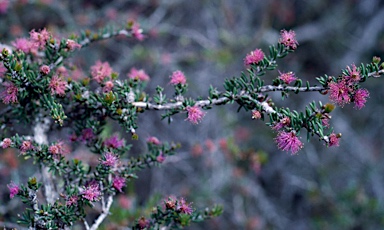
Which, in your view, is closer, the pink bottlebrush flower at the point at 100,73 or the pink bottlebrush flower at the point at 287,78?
the pink bottlebrush flower at the point at 287,78

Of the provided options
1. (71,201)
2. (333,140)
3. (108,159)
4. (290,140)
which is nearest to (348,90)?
(333,140)

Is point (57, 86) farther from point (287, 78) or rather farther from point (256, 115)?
point (287, 78)

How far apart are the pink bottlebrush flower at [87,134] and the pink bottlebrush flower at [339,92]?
1283 millimetres

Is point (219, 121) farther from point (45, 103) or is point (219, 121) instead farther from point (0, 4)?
point (45, 103)

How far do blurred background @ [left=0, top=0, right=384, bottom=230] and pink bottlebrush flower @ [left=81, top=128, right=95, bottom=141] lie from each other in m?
1.32

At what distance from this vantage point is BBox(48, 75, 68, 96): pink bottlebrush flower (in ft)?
7.06

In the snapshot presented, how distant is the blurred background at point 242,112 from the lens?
4254 mm

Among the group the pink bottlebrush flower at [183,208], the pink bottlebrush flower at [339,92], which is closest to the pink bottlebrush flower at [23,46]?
the pink bottlebrush flower at [183,208]

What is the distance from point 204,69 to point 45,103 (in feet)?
10.7

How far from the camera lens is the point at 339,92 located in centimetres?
195

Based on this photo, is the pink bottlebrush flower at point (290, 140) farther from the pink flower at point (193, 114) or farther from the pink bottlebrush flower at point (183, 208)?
the pink bottlebrush flower at point (183, 208)

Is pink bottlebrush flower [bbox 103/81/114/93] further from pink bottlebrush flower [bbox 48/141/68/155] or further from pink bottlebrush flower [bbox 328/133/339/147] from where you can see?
pink bottlebrush flower [bbox 328/133/339/147]

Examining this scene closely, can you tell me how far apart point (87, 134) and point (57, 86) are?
34 cm

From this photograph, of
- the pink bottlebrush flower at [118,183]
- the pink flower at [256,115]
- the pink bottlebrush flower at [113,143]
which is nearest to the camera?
the pink flower at [256,115]
